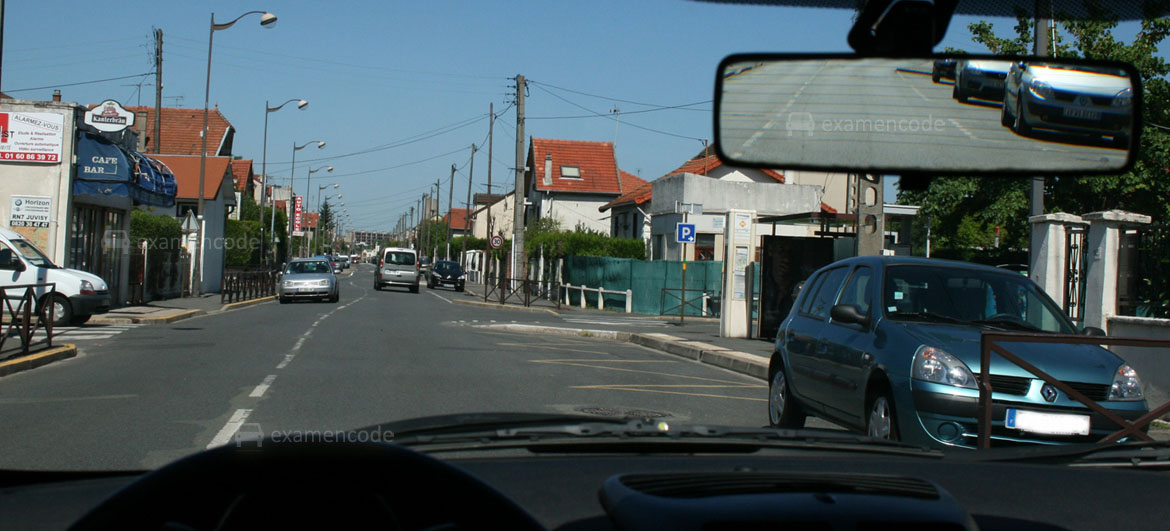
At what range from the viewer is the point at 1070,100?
3.48m

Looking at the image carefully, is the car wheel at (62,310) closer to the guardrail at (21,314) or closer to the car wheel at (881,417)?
the guardrail at (21,314)

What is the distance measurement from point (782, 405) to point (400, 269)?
134 ft

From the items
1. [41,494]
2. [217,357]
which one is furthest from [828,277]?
[217,357]

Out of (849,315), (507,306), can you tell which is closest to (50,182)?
(507,306)

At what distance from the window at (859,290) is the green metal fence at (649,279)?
24166 millimetres

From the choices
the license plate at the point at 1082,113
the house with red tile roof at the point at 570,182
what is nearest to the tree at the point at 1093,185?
the license plate at the point at 1082,113

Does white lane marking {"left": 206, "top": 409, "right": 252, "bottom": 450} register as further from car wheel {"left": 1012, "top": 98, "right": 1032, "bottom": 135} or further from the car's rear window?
the car's rear window

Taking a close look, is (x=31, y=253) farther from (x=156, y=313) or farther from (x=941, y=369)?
(x=941, y=369)

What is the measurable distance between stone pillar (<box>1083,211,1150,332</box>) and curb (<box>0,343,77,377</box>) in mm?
12800

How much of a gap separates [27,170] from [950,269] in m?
22.4

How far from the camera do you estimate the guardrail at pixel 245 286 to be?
106ft

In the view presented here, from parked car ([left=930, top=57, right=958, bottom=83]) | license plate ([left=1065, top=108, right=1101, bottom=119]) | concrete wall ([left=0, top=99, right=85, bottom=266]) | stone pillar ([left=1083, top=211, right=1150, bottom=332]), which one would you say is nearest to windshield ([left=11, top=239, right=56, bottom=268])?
concrete wall ([left=0, top=99, right=85, bottom=266])

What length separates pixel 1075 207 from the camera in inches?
882

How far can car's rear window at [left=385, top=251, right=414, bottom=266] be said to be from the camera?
48.6 meters
